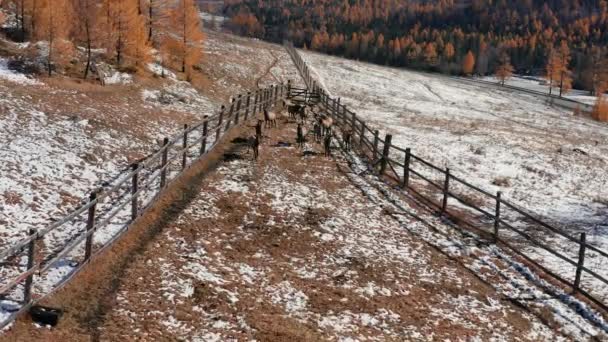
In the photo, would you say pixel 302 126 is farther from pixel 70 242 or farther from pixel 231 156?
pixel 70 242

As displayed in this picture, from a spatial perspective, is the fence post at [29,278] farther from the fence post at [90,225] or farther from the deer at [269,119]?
the deer at [269,119]

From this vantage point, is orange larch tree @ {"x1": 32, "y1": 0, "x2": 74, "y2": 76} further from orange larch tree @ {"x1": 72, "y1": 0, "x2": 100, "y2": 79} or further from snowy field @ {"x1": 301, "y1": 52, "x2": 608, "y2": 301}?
snowy field @ {"x1": 301, "y1": 52, "x2": 608, "y2": 301}

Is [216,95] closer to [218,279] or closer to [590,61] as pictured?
[218,279]

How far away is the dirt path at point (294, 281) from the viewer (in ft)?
32.8

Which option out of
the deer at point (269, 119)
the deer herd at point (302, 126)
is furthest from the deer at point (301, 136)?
the deer at point (269, 119)

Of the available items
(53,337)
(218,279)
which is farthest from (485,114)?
(53,337)

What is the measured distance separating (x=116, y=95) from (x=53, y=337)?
2094 cm

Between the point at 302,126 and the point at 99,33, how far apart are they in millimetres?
15487

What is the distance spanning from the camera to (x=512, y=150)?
105 ft

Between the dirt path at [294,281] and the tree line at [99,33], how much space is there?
57.3ft

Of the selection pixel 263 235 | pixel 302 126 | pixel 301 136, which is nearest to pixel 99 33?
pixel 302 126

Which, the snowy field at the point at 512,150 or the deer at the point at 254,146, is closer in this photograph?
the snowy field at the point at 512,150

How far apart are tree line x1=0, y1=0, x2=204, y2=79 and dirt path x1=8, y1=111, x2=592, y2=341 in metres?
17.5

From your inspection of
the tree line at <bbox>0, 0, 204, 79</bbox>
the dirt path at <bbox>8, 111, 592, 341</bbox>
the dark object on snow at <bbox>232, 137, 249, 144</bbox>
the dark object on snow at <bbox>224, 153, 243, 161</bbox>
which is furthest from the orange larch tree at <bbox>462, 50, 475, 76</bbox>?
the dirt path at <bbox>8, 111, 592, 341</bbox>
